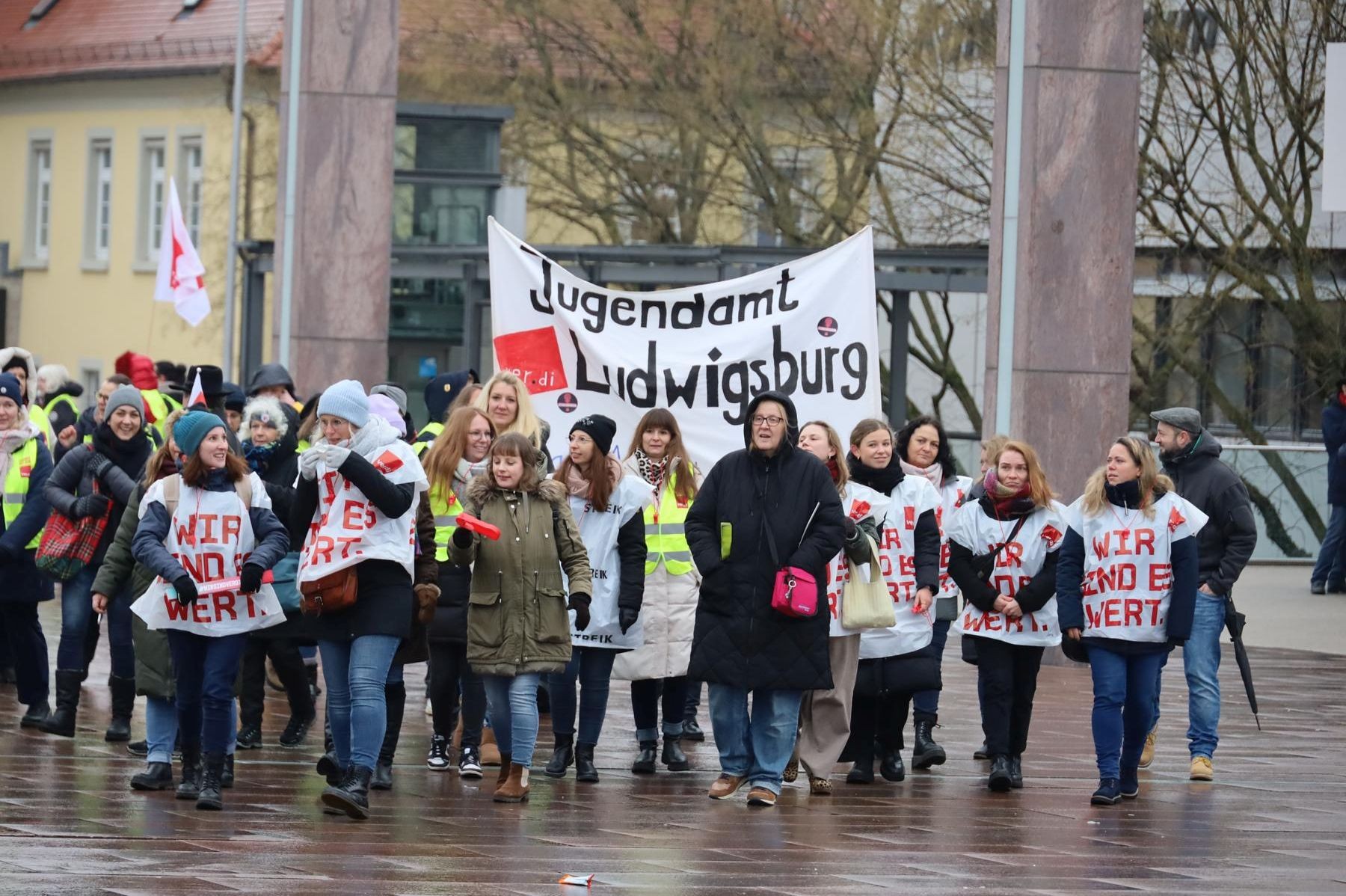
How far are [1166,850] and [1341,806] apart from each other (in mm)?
1591

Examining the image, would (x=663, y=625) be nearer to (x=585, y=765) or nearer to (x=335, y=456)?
(x=585, y=765)

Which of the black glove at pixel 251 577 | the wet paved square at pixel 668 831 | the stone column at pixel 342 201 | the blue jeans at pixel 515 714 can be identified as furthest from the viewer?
the stone column at pixel 342 201

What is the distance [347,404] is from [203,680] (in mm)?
1296

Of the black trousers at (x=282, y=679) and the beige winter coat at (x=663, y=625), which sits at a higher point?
the beige winter coat at (x=663, y=625)

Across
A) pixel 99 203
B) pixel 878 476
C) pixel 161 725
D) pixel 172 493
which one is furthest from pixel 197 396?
pixel 99 203

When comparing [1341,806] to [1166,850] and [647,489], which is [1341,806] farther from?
[647,489]

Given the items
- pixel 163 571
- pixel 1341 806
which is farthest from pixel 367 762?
pixel 1341 806

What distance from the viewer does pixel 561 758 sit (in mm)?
11125

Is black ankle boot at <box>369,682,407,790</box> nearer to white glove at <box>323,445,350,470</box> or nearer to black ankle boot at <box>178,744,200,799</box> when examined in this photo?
black ankle boot at <box>178,744,200,799</box>

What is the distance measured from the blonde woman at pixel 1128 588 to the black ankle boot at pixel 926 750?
0.98 metres

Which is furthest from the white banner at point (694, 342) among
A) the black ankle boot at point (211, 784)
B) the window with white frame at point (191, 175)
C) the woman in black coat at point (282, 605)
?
the window with white frame at point (191, 175)

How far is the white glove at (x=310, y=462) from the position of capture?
32.0 ft

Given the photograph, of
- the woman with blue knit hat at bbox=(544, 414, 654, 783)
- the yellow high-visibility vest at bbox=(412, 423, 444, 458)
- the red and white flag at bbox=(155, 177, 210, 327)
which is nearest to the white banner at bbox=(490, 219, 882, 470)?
the yellow high-visibility vest at bbox=(412, 423, 444, 458)

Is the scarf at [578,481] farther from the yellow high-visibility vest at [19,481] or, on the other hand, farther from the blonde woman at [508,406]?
the yellow high-visibility vest at [19,481]
